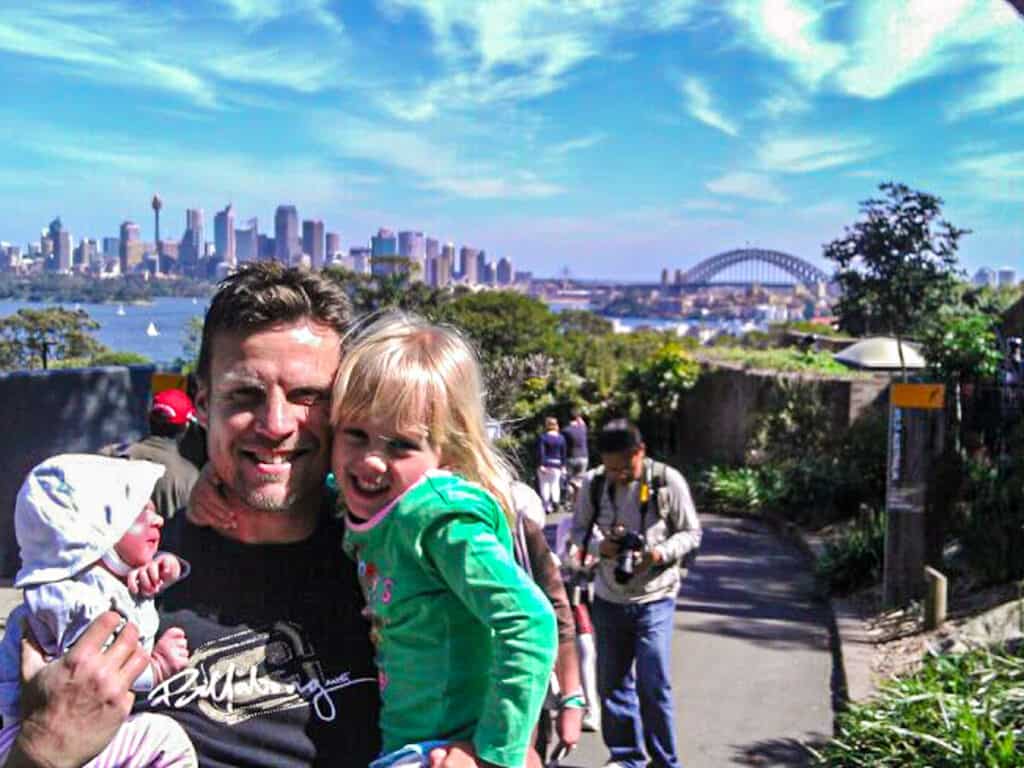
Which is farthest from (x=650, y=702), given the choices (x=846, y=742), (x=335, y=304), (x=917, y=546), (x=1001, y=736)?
(x=917, y=546)

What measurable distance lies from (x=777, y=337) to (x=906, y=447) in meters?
24.1

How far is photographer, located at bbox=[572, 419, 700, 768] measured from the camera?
538 cm

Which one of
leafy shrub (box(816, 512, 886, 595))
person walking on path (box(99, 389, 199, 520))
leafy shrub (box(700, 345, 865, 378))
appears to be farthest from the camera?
leafy shrub (box(700, 345, 865, 378))

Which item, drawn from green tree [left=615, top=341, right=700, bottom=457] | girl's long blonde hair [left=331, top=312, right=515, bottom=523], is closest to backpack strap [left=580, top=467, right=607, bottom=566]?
girl's long blonde hair [left=331, top=312, right=515, bottom=523]

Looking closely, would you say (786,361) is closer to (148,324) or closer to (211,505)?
(148,324)

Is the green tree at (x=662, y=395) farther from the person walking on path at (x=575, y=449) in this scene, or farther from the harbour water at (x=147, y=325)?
the harbour water at (x=147, y=325)

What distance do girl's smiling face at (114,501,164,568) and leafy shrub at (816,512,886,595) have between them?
9253 millimetres

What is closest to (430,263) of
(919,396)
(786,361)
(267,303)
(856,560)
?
(786,361)

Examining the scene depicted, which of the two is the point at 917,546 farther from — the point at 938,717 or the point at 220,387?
the point at 220,387

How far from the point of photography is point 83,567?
172cm

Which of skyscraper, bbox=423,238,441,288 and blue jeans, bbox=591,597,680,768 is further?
skyscraper, bbox=423,238,441,288

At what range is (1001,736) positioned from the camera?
5047mm

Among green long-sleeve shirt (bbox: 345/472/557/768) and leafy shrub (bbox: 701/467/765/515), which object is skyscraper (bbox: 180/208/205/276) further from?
green long-sleeve shirt (bbox: 345/472/557/768)

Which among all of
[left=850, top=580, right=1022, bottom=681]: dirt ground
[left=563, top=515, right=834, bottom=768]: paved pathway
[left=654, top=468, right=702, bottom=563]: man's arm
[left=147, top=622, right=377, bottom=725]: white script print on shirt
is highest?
[left=147, top=622, right=377, bottom=725]: white script print on shirt
